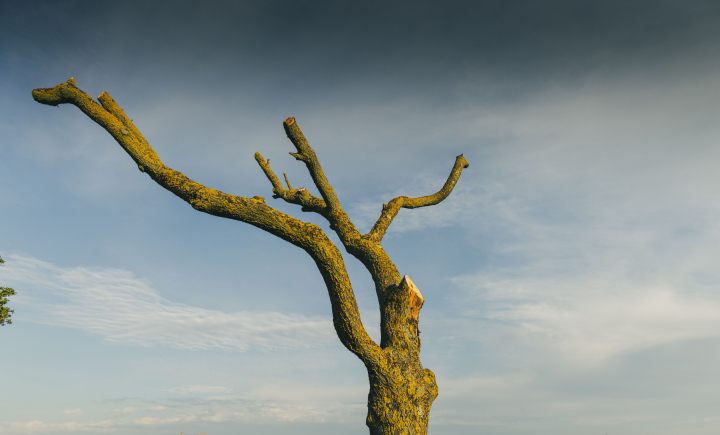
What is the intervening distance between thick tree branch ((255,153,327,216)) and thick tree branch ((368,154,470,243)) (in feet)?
4.03

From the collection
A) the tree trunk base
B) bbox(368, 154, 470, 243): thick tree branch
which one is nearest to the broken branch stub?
the tree trunk base

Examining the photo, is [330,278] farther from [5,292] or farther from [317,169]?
[5,292]

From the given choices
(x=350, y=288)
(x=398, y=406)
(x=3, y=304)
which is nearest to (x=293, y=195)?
(x=350, y=288)

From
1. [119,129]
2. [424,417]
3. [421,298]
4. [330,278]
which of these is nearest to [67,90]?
[119,129]

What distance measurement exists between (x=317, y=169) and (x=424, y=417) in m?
4.99

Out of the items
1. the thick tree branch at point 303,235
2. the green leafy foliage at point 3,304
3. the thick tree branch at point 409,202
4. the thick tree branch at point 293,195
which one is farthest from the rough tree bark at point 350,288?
the green leafy foliage at point 3,304

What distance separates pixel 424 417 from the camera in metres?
6.32

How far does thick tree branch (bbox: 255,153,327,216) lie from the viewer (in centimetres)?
928

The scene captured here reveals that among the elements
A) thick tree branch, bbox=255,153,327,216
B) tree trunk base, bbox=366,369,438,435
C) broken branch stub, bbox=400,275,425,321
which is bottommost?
tree trunk base, bbox=366,369,438,435

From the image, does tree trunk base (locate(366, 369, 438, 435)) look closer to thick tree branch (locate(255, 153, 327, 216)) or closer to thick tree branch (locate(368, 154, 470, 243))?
thick tree branch (locate(368, 154, 470, 243))

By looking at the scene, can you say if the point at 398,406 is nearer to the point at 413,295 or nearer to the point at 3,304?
the point at 413,295

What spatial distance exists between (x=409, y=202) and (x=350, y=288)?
3811 millimetres

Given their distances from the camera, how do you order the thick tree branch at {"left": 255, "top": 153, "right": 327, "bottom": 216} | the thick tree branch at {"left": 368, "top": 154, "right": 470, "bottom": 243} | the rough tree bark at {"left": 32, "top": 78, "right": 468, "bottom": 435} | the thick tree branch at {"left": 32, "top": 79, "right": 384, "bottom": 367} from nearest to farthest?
the rough tree bark at {"left": 32, "top": 78, "right": 468, "bottom": 435}
the thick tree branch at {"left": 32, "top": 79, "right": 384, "bottom": 367}
the thick tree branch at {"left": 368, "top": 154, "right": 470, "bottom": 243}
the thick tree branch at {"left": 255, "top": 153, "right": 327, "bottom": 216}

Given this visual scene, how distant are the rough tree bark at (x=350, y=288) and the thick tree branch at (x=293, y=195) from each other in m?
2.07
